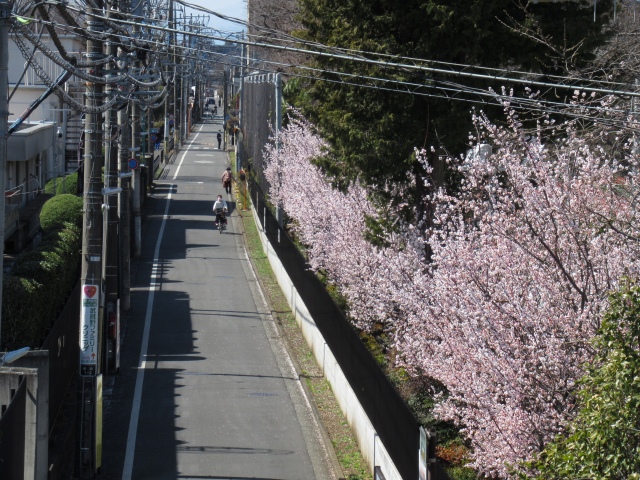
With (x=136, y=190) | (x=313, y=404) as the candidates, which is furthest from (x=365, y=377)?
(x=136, y=190)

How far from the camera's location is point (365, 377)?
14391mm

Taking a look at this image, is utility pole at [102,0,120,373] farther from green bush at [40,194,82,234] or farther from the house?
green bush at [40,194,82,234]

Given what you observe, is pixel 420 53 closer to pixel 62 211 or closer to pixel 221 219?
pixel 62 211

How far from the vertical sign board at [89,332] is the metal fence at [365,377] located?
403 centimetres

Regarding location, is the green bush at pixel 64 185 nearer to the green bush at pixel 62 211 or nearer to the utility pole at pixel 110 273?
the green bush at pixel 62 211

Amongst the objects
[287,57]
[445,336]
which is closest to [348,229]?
[445,336]

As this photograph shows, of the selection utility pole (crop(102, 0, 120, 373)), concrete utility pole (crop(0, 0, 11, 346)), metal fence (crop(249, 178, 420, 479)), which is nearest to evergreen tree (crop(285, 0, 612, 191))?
metal fence (crop(249, 178, 420, 479))

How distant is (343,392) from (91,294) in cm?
515

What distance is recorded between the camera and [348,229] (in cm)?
1942

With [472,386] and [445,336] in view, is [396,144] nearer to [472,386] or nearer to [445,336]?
[445,336]

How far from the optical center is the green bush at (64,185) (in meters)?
36.2

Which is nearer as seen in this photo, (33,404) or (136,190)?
(33,404)

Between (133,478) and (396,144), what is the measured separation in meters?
7.10

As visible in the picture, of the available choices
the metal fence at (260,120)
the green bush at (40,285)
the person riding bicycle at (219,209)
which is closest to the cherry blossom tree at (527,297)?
the green bush at (40,285)
